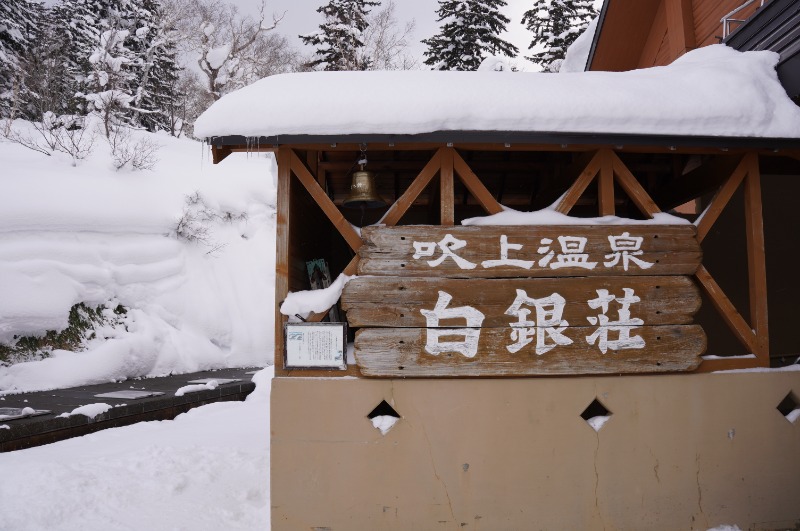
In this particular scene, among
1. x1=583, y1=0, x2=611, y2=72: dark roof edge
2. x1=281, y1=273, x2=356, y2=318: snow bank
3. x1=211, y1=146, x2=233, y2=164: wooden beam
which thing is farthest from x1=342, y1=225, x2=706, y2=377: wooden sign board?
x1=583, y1=0, x2=611, y2=72: dark roof edge

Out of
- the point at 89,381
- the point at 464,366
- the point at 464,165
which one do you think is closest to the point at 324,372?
the point at 464,366

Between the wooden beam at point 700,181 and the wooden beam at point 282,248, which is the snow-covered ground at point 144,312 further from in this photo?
the wooden beam at point 700,181

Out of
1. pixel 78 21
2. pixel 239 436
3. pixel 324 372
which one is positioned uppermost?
pixel 78 21

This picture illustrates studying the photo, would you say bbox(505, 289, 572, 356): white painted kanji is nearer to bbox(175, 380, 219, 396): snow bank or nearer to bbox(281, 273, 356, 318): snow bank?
bbox(281, 273, 356, 318): snow bank

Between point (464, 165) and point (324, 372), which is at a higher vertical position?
point (464, 165)

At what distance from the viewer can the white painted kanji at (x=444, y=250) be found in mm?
4465

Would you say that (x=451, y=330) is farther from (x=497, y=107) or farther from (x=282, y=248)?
(x=497, y=107)

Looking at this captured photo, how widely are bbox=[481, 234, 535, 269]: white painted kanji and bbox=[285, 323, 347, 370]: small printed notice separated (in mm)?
1400

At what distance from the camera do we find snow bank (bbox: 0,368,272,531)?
4730 mm

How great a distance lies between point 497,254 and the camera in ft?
14.7

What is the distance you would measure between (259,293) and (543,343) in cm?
1295

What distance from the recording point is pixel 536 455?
4.40m

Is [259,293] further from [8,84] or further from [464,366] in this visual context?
[8,84]

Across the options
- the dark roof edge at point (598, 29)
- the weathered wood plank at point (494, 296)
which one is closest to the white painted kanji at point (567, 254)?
the weathered wood plank at point (494, 296)
